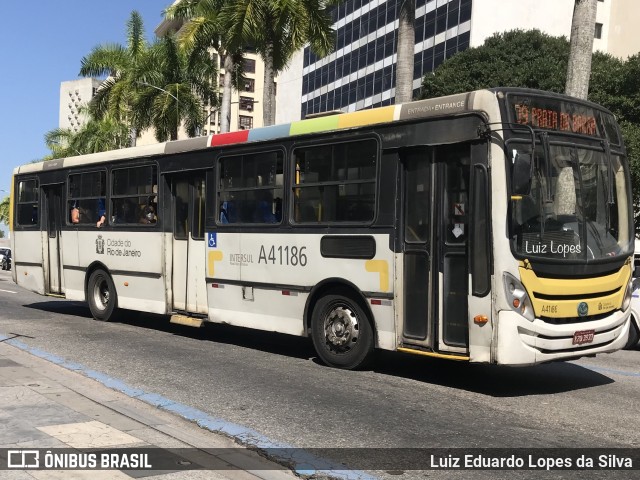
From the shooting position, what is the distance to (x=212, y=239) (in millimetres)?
11133

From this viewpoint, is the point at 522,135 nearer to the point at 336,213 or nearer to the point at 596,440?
the point at 336,213

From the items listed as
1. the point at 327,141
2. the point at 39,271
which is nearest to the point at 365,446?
the point at 327,141

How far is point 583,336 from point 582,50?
9988 millimetres

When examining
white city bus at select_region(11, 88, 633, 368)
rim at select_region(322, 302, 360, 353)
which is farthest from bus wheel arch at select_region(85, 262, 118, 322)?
rim at select_region(322, 302, 360, 353)

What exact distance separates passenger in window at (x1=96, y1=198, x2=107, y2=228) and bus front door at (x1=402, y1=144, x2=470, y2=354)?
7123 millimetres

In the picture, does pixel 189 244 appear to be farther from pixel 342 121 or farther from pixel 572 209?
pixel 572 209

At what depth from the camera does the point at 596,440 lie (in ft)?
20.2

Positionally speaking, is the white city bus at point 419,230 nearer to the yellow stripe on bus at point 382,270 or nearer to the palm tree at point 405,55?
the yellow stripe on bus at point 382,270

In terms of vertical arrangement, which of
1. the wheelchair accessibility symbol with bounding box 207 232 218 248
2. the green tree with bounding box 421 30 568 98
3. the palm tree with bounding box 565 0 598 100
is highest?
the green tree with bounding box 421 30 568 98

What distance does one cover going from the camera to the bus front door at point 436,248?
7883mm

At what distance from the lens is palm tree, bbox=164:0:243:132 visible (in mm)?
28767

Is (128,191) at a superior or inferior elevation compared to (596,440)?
superior

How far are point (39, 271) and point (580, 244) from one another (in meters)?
11.6

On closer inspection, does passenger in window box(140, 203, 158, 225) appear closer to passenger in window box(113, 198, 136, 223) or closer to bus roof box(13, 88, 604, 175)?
passenger in window box(113, 198, 136, 223)
